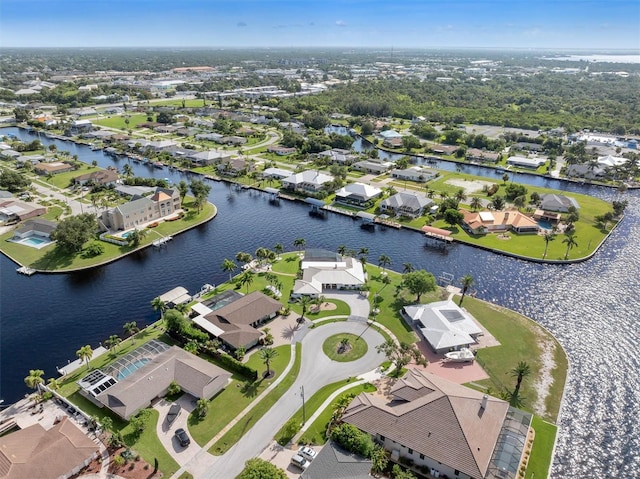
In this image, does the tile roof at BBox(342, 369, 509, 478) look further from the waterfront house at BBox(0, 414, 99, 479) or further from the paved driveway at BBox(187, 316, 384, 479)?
the waterfront house at BBox(0, 414, 99, 479)

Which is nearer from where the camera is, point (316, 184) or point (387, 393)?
point (387, 393)

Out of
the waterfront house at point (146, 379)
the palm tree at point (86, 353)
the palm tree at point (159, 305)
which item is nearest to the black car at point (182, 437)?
the waterfront house at point (146, 379)

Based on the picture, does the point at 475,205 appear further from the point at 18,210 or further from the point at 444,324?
the point at 18,210

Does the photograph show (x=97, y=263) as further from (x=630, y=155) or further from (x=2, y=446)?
(x=630, y=155)

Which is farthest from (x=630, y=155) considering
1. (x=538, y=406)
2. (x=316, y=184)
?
(x=538, y=406)

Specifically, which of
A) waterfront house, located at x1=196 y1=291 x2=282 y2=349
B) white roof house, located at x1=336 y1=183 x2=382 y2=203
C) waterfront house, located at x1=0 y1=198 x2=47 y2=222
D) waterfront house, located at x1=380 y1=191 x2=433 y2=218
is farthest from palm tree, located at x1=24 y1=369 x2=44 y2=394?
white roof house, located at x1=336 y1=183 x2=382 y2=203

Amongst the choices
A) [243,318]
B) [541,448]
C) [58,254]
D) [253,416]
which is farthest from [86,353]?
[541,448]

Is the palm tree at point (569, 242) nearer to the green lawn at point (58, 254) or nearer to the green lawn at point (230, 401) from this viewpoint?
the green lawn at point (230, 401)
